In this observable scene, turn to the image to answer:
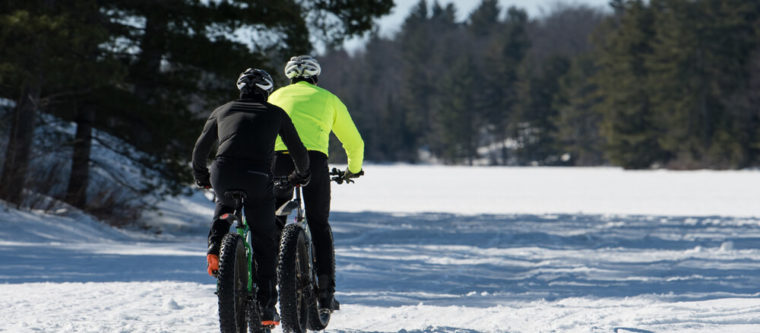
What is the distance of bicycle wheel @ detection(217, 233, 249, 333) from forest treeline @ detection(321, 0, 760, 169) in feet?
201

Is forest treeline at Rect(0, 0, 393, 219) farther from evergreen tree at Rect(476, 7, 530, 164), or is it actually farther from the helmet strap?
evergreen tree at Rect(476, 7, 530, 164)

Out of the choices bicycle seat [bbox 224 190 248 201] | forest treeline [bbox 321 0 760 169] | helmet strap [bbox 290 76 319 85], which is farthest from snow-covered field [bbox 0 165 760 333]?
forest treeline [bbox 321 0 760 169]

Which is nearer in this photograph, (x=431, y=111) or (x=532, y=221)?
(x=532, y=221)

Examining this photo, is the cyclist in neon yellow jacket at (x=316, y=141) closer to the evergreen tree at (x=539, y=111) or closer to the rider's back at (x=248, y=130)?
the rider's back at (x=248, y=130)

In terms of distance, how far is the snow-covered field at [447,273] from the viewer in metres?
6.52

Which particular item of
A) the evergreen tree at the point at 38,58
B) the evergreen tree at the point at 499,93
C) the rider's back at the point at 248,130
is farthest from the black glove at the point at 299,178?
the evergreen tree at the point at 499,93

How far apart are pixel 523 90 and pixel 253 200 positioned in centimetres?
9125

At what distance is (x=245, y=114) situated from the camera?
4973 millimetres

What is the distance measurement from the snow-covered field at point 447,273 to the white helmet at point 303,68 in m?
1.90

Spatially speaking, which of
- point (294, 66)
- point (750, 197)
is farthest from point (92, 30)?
point (750, 197)

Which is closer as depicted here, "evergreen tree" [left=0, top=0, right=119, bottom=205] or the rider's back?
the rider's back

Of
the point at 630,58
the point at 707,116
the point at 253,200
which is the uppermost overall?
the point at 630,58

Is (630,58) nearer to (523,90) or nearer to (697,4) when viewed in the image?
(697,4)

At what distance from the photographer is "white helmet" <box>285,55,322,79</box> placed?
5750 millimetres
